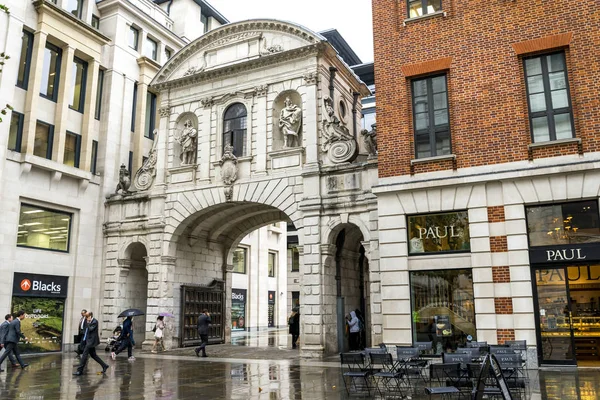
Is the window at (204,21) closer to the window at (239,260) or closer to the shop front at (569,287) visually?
the window at (239,260)

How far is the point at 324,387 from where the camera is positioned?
42.2 ft

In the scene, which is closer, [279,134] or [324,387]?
[324,387]

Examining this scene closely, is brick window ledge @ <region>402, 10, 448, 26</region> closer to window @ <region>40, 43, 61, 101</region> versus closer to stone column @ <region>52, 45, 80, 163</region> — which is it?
stone column @ <region>52, 45, 80, 163</region>

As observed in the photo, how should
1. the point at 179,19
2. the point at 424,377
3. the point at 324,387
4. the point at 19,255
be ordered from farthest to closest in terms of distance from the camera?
the point at 179,19 → the point at 19,255 → the point at 424,377 → the point at 324,387

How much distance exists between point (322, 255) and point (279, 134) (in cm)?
587

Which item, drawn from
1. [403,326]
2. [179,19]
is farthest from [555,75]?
[179,19]

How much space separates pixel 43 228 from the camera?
78.3ft

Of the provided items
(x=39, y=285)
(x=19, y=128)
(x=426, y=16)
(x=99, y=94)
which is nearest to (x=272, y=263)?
(x=99, y=94)

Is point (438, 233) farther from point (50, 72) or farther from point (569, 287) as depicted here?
point (50, 72)

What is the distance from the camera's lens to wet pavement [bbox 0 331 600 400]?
11.8 metres

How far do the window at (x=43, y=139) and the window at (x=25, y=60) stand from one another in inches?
72.7

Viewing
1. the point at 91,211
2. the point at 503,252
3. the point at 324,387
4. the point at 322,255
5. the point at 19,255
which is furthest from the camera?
the point at 91,211

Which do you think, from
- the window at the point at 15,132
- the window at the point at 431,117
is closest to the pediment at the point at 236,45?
the window at the point at 431,117

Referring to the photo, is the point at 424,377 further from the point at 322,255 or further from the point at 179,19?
the point at 179,19
